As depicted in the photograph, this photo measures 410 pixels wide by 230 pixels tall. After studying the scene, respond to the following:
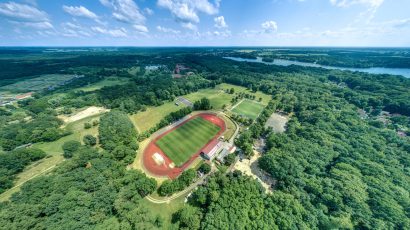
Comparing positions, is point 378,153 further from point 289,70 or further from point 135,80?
point 135,80

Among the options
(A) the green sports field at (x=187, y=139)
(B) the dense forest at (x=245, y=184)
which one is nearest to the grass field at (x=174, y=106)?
(B) the dense forest at (x=245, y=184)

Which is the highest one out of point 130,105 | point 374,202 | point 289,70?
point 289,70

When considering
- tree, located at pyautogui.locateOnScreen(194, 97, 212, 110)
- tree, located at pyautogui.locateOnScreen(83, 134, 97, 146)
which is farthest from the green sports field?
tree, located at pyautogui.locateOnScreen(83, 134, 97, 146)

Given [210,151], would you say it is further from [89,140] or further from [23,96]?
[23,96]

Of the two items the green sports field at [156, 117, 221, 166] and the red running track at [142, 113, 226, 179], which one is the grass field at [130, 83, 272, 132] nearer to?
the green sports field at [156, 117, 221, 166]

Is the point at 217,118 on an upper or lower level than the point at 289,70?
lower

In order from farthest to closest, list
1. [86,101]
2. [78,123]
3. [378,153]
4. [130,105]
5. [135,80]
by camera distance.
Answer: [135,80] → [86,101] → [130,105] → [78,123] → [378,153]

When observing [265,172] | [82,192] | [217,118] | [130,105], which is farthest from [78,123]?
[265,172]
